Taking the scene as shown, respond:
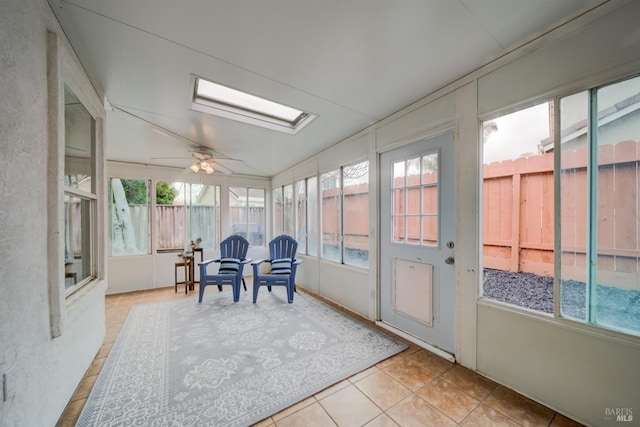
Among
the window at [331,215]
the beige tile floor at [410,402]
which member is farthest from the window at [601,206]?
the window at [331,215]

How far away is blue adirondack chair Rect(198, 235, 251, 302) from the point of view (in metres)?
3.47

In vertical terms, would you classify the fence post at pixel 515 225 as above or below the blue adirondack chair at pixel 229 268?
above

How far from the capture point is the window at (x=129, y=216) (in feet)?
13.6

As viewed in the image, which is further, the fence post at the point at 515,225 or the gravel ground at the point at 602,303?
the fence post at the point at 515,225

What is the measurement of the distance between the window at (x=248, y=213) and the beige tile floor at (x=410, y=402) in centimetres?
345

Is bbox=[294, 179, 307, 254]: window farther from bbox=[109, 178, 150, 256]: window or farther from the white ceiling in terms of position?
bbox=[109, 178, 150, 256]: window

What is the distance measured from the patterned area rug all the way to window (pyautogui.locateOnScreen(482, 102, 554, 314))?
138 cm

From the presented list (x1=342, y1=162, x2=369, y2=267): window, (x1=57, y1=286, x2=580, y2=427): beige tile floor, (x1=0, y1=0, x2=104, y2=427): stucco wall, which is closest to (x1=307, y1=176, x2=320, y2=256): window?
(x1=342, y1=162, x2=369, y2=267): window

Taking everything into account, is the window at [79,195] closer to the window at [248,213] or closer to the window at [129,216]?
the window at [129,216]

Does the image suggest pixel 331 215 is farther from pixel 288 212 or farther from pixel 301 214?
pixel 288 212

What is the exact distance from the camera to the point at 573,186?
145cm

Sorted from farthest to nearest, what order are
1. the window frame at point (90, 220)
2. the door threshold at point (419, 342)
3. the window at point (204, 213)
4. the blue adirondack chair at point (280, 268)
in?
the window at point (204, 213)
the blue adirondack chair at point (280, 268)
the door threshold at point (419, 342)
the window frame at point (90, 220)

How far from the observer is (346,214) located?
3.36m

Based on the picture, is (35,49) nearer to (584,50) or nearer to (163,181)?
(584,50)
